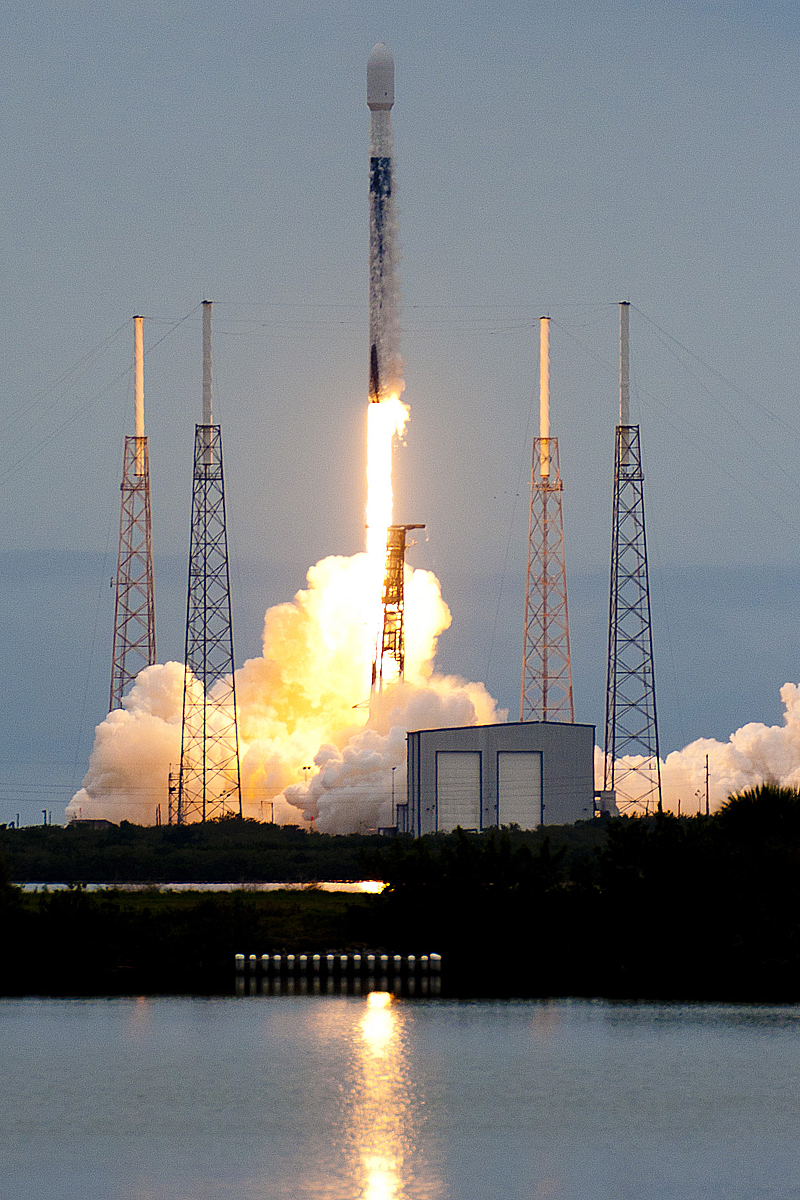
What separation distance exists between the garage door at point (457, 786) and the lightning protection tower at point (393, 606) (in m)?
6.54

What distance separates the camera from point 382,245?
96.1 meters

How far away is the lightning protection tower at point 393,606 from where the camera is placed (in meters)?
101

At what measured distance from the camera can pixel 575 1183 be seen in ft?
120

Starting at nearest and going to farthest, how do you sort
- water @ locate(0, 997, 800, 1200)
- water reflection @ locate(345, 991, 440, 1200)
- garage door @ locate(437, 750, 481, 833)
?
1. water reflection @ locate(345, 991, 440, 1200)
2. water @ locate(0, 997, 800, 1200)
3. garage door @ locate(437, 750, 481, 833)

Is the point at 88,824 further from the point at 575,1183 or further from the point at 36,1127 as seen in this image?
the point at 575,1183

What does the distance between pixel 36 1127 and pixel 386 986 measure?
83.6ft

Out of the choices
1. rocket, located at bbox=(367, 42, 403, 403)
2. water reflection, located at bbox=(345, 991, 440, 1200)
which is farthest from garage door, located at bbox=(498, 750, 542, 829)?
water reflection, located at bbox=(345, 991, 440, 1200)

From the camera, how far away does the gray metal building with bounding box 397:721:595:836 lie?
10069 centimetres

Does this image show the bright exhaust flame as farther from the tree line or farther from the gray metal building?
the tree line

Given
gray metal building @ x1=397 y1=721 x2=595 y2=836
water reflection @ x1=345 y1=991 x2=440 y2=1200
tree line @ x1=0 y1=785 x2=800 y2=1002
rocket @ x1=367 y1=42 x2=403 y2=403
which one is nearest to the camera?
water reflection @ x1=345 y1=991 x2=440 y2=1200

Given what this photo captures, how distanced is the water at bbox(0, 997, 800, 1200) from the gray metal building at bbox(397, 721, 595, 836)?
129 feet

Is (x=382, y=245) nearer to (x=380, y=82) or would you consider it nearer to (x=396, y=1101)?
(x=380, y=82)

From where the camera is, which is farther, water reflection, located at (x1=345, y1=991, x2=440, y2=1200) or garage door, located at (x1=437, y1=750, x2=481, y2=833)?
garage door, located at (x1=437, y1=750, x2=481, y2=833)

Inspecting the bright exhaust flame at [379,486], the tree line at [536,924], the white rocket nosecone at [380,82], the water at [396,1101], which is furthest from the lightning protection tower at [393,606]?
the water at [396,1101]
